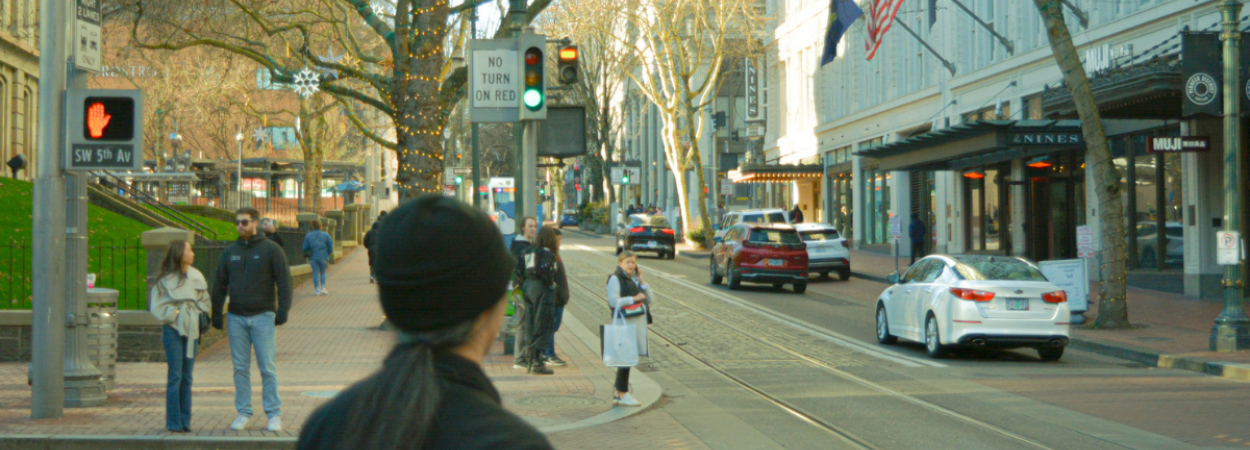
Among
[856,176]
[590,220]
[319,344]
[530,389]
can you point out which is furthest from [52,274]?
[590,220]

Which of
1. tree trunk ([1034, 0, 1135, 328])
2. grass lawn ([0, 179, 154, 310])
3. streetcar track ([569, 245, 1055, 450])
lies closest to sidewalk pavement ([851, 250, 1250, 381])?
tree trunk ([1034, 0, 1135, 328])

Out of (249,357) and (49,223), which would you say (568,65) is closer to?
(249,357)

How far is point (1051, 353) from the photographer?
1425 centimetres

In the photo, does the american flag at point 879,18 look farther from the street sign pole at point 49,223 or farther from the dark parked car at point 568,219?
the dark parked car at point 568,219

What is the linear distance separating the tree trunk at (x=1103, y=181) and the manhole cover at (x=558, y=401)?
31.5 ft

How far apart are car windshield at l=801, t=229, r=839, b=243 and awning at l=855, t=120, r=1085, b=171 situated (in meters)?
2.41

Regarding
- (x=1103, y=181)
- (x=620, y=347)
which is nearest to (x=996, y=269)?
(x=1103, y=181)

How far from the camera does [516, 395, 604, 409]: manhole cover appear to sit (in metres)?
10.3

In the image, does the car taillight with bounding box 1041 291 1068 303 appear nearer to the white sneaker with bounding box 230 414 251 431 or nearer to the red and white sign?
the red and white sign

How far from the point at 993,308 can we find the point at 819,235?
15.3 m

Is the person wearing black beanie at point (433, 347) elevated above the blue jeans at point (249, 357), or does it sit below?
above

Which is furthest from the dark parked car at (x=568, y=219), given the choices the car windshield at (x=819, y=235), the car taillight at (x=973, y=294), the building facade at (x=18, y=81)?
the car taillight at (x=973, y=294)

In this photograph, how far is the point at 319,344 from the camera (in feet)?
49.5

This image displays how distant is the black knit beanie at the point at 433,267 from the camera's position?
1.82 meters
